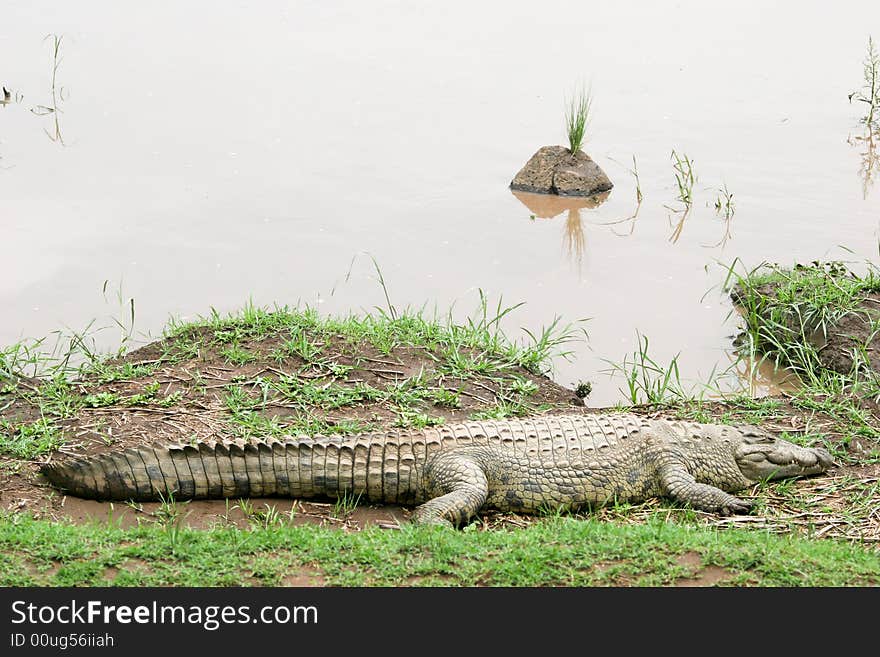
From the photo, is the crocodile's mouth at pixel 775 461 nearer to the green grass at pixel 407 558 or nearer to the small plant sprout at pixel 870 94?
the green grass at pixel 407 558

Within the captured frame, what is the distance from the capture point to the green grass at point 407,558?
4.45m

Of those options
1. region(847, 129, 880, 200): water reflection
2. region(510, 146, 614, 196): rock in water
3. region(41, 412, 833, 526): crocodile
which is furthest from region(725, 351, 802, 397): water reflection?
region(847, 129, 880, 200): water reflection

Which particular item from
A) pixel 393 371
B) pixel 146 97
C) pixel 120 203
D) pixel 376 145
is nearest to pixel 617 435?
pixel 393 371

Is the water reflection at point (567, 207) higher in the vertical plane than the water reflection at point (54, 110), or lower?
lower

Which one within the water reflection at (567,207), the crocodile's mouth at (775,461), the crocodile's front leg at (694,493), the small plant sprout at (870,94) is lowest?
the crocodile's front leg at (694,493)

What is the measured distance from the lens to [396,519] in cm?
567

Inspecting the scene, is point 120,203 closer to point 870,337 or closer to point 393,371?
point 393,371

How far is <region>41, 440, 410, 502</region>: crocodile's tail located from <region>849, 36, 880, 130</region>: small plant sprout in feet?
37.4

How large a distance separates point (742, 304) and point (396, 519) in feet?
16.6

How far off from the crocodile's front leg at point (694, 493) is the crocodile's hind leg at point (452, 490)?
3.37 feet

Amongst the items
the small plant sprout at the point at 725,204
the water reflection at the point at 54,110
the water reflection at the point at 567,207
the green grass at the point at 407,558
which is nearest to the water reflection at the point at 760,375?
the water reflection at the point at 567,207

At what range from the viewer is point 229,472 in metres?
5.60

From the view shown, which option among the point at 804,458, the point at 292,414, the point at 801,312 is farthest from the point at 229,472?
the point at 801,312

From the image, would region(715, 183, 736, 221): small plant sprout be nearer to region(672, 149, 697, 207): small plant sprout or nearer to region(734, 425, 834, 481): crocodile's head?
region(672, 149, 697, 207): small plant sprout
